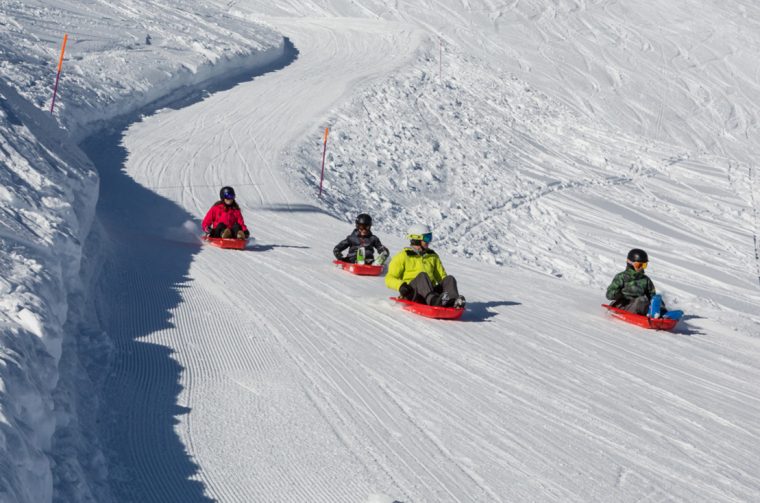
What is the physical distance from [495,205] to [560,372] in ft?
50.2

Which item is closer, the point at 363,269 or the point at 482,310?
the point at 482,310

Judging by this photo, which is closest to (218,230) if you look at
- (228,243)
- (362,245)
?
(228,243)

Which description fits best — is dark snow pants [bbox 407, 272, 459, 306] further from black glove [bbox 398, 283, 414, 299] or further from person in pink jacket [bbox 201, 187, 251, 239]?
person in pink jacket [bbox 201, 187, 251, 239]

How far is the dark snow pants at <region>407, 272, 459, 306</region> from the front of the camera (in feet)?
34.8

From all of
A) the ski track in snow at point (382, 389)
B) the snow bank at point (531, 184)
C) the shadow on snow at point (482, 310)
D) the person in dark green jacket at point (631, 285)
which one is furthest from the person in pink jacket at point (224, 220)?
the snow bank at point (531, 184)

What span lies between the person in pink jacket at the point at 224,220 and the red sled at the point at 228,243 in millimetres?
112

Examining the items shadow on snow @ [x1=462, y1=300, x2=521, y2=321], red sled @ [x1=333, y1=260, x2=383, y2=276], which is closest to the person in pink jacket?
red sled @ [x1=333, y1=260, x2=383, y2=276]

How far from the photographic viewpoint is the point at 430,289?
10742mm

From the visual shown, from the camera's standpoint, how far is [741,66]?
131 ft

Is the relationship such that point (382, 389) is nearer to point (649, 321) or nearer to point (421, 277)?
point (421, 277)

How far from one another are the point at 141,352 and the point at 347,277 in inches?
194

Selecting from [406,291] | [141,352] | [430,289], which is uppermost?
[430,289]

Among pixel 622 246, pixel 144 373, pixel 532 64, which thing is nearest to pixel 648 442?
pixel 144 373

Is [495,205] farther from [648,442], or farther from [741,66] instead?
[741,66]
